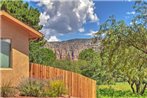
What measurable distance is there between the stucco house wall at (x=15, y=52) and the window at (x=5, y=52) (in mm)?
152

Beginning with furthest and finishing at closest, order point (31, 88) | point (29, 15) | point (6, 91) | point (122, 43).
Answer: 1. point (29, 15)
2. point (122, 43)
3. point (31, 88)
4. point (6, 91)

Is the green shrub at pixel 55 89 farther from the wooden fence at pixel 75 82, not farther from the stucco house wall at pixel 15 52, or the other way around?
the stucco house wall at pixel 15 52

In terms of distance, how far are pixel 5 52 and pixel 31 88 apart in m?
2.45

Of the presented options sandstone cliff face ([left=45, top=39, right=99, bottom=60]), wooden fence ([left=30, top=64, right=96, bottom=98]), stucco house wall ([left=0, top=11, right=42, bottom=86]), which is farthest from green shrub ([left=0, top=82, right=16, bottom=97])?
sandstone cliff face ([left=45, top=39, right=99, bottom=60])

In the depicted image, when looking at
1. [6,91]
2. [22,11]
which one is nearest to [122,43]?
[6,91]

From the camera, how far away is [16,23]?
17.2m

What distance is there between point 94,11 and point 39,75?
1253cm

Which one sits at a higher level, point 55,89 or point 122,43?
point 122,43

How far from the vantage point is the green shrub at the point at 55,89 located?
609 inches

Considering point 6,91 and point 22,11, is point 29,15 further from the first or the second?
point 6,91

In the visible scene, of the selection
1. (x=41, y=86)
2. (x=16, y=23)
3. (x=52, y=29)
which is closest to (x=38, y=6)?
(x=52, y=29)

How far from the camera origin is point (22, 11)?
29.9m

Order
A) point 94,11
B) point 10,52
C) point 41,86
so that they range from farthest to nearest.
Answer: point 94,11 < point 10,52 < point 41,86

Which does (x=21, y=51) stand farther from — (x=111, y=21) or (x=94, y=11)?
(x=94, y=11)
